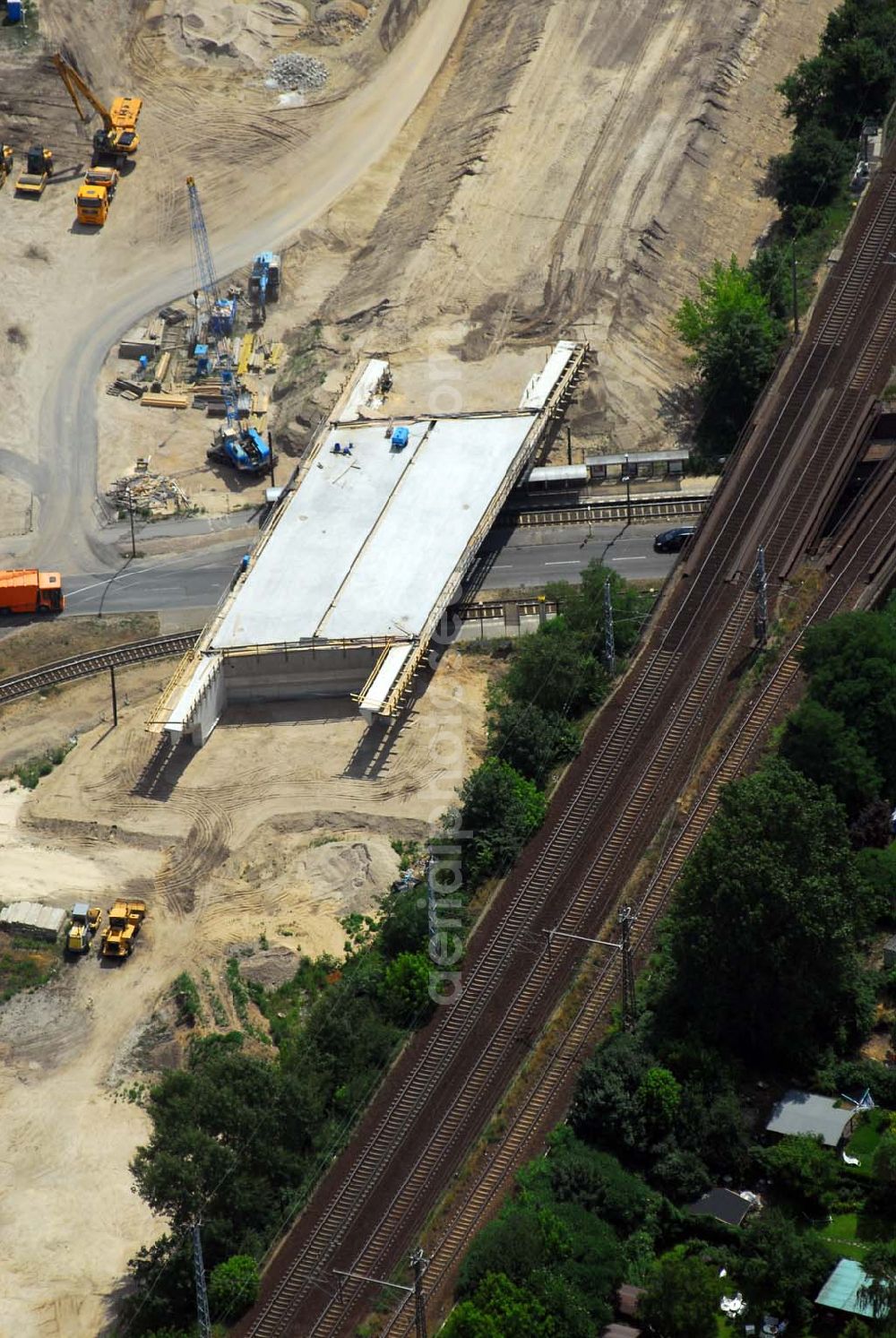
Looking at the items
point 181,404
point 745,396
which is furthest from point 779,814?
point 181,404

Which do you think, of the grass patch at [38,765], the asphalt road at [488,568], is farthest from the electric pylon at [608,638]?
the grass patch at [38,765]

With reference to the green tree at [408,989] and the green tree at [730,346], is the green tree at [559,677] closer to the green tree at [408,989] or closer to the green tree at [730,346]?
the green tree at [408,989]

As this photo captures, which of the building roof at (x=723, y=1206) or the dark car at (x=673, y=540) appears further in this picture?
the dark car at (x=673, y=540)

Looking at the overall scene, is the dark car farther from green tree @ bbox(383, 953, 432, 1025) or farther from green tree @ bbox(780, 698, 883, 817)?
green tree @ bbox(383, 953, 432, 1025)

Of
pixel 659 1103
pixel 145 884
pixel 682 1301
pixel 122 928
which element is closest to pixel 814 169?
→ pixel 145 884

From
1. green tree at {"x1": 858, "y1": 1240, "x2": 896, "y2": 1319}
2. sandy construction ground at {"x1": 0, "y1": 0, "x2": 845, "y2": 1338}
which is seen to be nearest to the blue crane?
sandy construction ground at {"x1": 0, "y1": 0, "x2": 845, "y2": 1338}

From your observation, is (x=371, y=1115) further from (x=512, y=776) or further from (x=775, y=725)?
(x=775, y=725)
